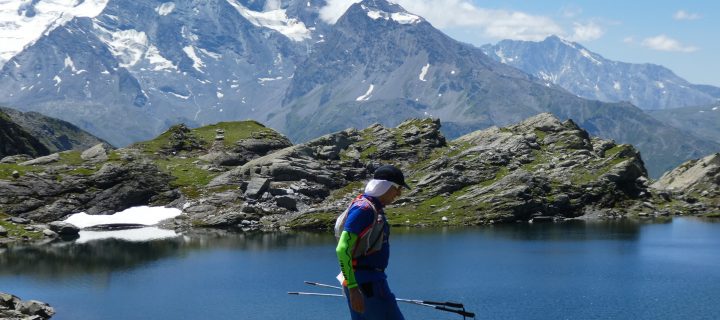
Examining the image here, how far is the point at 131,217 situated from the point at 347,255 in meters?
162

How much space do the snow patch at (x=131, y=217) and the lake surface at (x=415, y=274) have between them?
73.3ft

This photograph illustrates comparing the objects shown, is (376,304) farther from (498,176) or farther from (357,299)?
(498,176)

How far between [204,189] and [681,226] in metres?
97.9

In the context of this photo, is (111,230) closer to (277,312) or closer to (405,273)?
(405,273)

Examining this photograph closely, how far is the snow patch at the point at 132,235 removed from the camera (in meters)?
158

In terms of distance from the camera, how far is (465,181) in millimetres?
193250

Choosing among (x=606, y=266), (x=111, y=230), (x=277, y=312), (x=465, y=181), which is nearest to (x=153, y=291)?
(x=277, y=312)

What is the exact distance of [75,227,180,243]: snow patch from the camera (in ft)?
517

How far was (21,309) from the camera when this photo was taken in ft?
261

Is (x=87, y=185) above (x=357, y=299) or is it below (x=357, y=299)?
above

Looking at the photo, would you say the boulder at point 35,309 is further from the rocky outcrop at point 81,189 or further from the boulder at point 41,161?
the boulder at point 41,161

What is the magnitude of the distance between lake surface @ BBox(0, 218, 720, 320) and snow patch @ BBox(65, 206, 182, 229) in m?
22.3

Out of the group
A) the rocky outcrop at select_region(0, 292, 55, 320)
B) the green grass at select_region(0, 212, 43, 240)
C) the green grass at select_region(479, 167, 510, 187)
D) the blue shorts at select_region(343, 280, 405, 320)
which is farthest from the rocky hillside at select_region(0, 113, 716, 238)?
the blue shorts at select_region(343, 280, 405, 320)

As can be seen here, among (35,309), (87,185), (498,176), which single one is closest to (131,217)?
(87,185)
